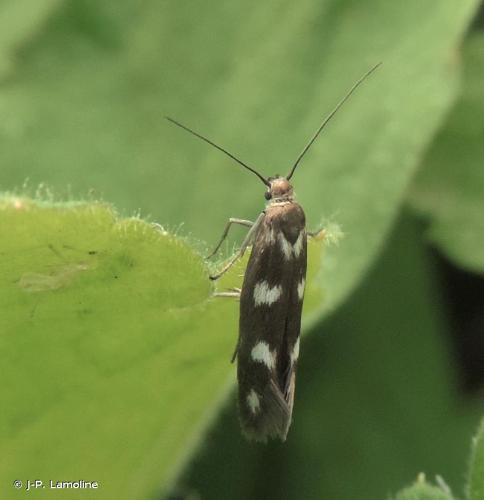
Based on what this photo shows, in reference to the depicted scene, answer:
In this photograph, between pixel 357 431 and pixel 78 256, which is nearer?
pixel 78 256

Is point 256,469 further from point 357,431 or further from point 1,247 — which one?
point 1,247

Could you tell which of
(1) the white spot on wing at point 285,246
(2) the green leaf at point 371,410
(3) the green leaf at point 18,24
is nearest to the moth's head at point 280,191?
(1) the white spot on wing at point 285,246

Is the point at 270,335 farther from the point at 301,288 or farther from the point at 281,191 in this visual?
the point at 281,191

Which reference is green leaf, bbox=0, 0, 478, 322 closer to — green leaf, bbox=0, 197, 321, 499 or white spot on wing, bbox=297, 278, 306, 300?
white spot on wing, bbox=297, 278, 306, 300

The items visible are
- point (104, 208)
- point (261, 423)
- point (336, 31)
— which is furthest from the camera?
point (336, 31)

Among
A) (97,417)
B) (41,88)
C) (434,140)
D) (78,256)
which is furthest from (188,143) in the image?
(78,256)

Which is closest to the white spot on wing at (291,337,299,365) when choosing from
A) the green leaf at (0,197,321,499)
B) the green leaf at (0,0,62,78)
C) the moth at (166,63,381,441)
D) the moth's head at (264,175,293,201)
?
the moth at (166,63,381,441)

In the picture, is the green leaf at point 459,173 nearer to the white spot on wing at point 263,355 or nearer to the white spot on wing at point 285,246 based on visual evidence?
the white spot on wing at point 285,246
